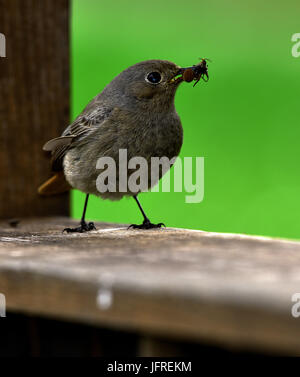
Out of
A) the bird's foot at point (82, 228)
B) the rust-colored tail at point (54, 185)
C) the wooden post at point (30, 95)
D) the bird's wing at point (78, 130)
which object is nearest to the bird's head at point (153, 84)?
the bird's wing at point (78, 130)

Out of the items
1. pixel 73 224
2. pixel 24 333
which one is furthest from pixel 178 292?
pixel 73 224

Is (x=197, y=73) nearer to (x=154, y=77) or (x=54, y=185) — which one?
(x=154, y=77)

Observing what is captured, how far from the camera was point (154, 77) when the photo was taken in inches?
136

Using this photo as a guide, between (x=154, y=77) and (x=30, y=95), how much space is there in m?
0.69

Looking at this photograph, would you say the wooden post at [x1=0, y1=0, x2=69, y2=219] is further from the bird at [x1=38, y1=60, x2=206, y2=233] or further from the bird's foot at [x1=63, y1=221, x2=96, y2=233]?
the bird's foot at [x1=63, y1=221, x2=96, y2=233]

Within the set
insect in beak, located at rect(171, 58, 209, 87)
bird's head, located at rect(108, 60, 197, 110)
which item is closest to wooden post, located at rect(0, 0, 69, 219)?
bird's head, located at rect(108, 60, 197, 110)

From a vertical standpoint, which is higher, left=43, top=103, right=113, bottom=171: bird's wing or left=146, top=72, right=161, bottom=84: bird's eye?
left=146, top=72, right=161, bottom=84: bird's eye

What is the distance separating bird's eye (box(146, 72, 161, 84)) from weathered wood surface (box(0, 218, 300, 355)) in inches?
62.2

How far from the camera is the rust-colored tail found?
329 cm

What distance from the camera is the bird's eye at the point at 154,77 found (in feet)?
11.3

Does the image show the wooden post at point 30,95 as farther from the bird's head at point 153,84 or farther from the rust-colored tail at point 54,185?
the bird's head at point 153,84

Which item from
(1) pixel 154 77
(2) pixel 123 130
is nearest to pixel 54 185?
(2) pixel 123 130

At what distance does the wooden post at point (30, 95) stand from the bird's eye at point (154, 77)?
447 millimetres

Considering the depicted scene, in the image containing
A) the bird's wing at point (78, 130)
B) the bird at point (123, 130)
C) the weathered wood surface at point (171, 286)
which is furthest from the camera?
the bird's wing at point (78, 130)
